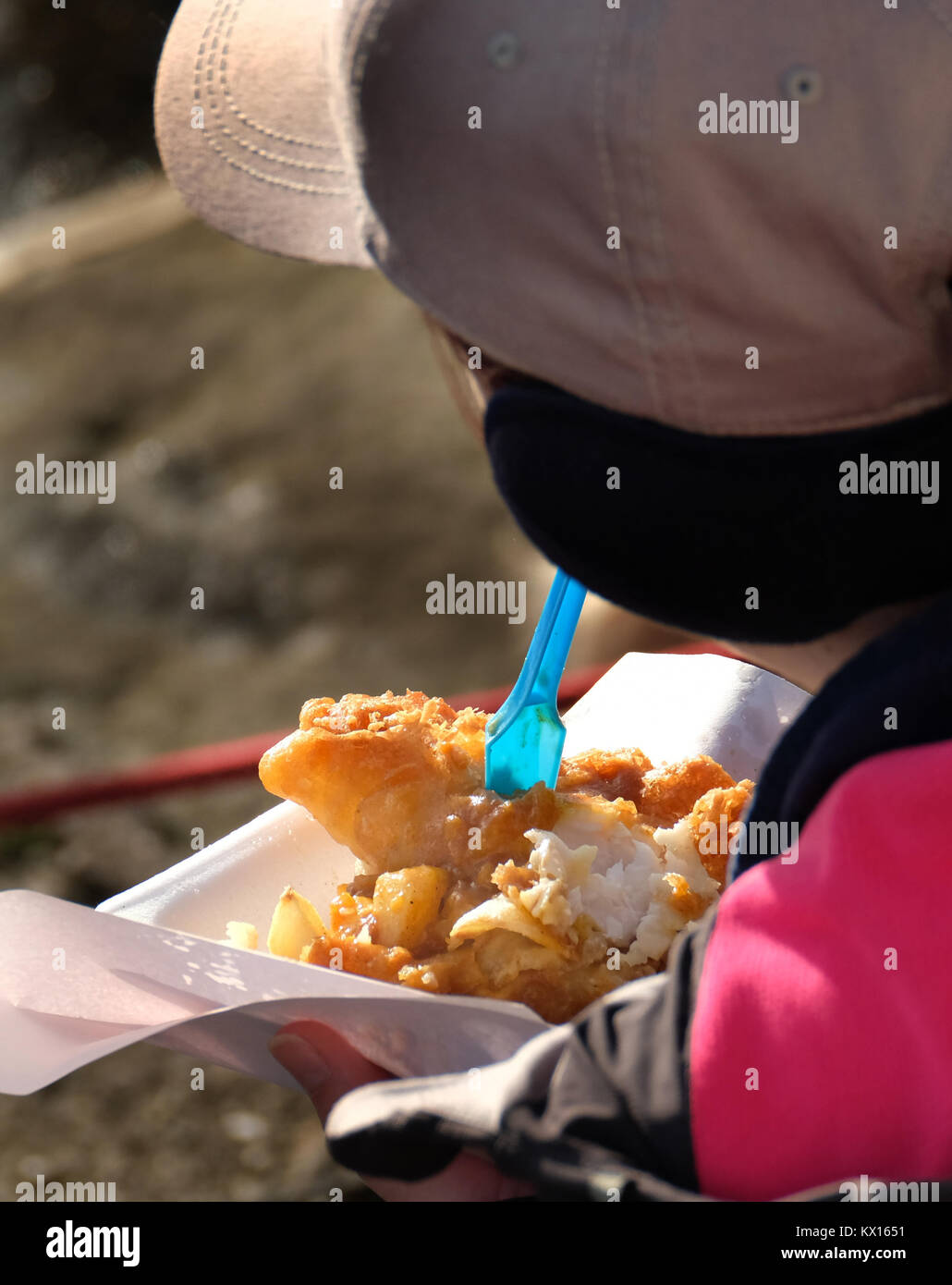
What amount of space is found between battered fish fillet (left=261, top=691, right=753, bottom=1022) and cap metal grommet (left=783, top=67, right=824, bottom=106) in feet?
2.05

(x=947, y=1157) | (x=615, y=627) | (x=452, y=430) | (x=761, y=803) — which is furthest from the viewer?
(x=452, y=430)

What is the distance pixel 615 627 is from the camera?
2.83m

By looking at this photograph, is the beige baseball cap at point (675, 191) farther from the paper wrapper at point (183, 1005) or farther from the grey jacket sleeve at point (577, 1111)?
the paper wrapper at point (183, 1005)

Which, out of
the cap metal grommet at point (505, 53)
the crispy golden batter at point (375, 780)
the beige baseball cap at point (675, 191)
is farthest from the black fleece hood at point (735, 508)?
the crispy golden batter at point (375, 780)

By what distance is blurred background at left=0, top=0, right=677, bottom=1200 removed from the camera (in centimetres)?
327

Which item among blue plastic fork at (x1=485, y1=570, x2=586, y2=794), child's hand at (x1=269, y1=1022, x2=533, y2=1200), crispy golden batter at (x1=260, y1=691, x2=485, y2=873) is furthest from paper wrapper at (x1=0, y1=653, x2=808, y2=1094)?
blue plastic fork at (x1=485, y1=570, x2=586, y2=794)

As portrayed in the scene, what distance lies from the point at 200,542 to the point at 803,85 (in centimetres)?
435

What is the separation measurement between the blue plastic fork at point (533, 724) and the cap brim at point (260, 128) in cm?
41

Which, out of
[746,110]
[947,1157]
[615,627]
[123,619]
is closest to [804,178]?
[746,110]

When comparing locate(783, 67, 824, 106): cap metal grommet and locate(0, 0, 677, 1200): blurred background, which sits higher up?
locate(783, 67, 824, 106): cap metal grommet

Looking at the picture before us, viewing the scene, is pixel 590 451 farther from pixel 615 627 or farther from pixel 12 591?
pixel 12 591

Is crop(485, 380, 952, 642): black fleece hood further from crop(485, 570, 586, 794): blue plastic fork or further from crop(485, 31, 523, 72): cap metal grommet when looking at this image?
crop(485, 570, 586, 794): blue plastic fork

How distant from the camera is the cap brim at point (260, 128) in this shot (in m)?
0.90

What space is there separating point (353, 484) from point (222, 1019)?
13.2 feet
